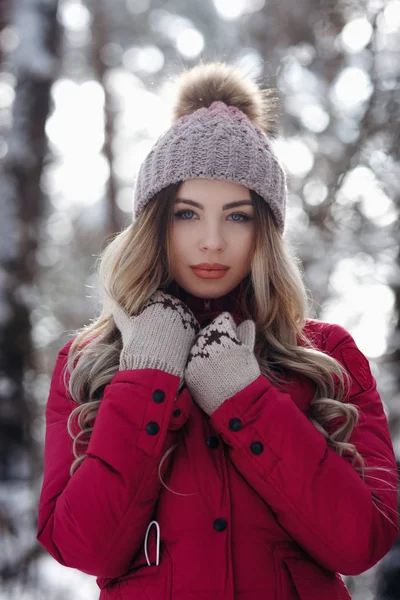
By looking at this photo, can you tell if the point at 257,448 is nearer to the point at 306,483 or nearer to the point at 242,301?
the point at 306,483

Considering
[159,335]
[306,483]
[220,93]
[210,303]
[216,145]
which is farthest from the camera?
[220,93]

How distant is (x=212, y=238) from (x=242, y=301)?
0.36 metres

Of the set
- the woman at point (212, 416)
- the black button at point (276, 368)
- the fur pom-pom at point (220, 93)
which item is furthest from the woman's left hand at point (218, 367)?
the fur pom-pom at point (220, 93)

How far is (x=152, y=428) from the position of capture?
174cm

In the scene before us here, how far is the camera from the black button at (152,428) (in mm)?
1734

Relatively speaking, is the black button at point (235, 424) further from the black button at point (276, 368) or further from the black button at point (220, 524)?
the black button at point (276, 368)

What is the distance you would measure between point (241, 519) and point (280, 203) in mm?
1119

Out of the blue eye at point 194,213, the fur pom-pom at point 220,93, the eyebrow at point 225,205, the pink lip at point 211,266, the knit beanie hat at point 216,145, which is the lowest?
the pink lip at point 211,266

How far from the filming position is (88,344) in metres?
2.21

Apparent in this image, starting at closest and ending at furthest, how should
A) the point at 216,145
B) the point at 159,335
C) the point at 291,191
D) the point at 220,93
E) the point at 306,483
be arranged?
the point at 306,483 < the point at 159,335 < the point at 216,145 < the point at 220,93 < the point at 291,191

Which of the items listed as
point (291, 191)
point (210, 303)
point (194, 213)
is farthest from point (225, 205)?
point (291, 191)

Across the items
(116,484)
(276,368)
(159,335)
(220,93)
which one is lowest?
(116,484)

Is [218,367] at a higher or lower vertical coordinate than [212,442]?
higher

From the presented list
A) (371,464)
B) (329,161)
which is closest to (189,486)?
(371,464)
